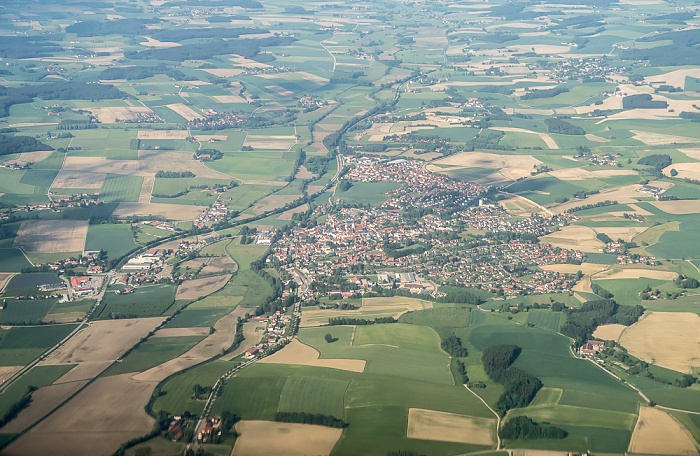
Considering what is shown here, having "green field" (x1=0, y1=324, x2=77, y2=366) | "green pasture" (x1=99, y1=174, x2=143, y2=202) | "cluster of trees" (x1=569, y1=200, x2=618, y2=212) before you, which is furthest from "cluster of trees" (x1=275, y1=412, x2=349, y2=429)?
"green pasture" (x1=99, y1=174, x2=143, y2=202)

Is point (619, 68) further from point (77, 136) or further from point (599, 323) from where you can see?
point (599, 323)

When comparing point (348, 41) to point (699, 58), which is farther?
point (348, 41)

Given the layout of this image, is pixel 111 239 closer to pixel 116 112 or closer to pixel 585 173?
pixel 116 112

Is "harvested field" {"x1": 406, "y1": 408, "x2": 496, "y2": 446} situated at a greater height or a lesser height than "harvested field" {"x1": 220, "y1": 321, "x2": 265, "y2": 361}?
greater

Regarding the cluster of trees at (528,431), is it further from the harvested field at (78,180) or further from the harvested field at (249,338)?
the harvested field at (78,180)

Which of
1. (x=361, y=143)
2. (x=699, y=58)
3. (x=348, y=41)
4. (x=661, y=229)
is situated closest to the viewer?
(x=661, y=229)

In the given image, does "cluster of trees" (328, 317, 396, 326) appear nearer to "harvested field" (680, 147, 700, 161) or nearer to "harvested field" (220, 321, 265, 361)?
"harvested field" (220, 321, 265, 361)

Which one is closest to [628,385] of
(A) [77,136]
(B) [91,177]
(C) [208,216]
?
(C) [208,216]
